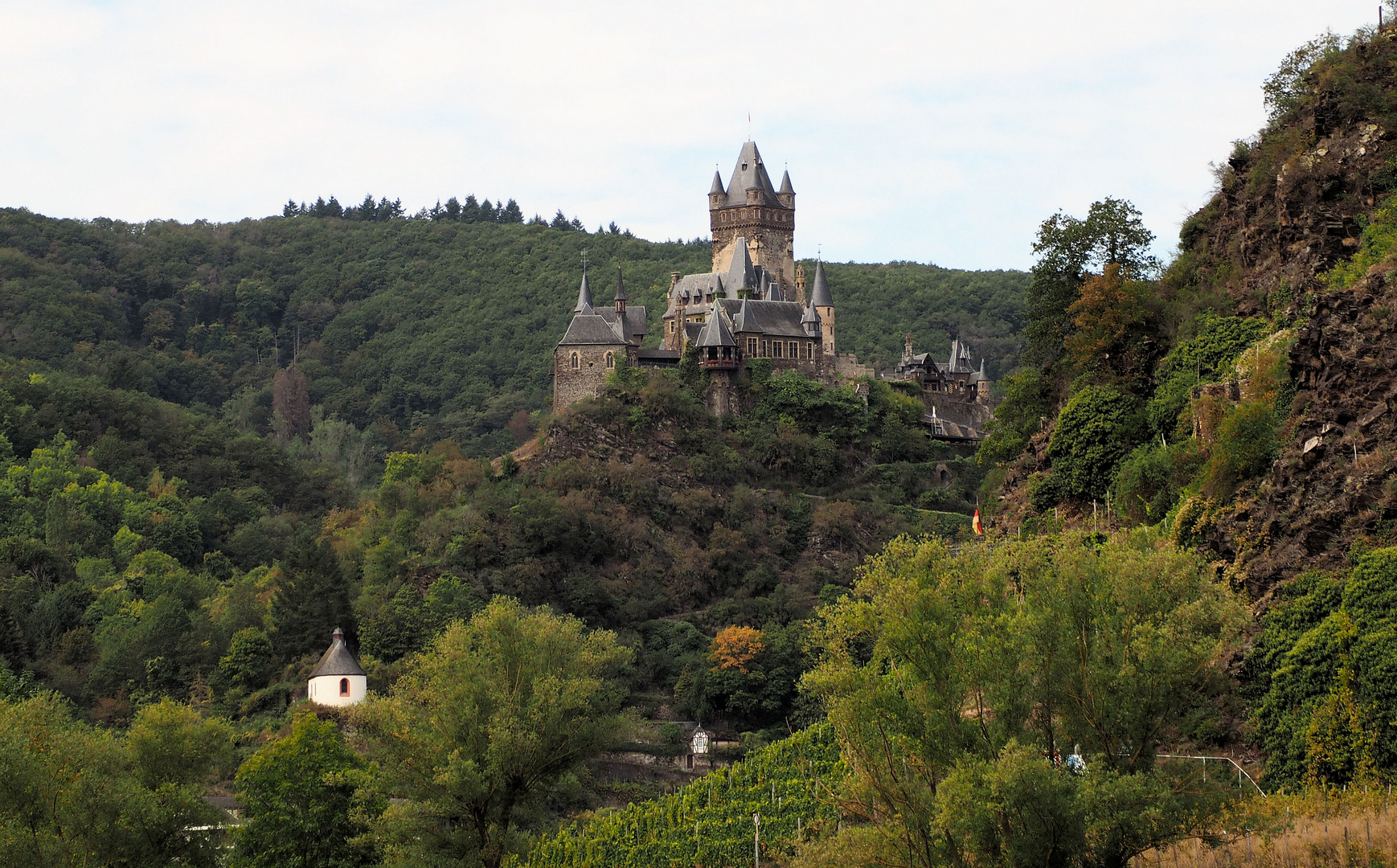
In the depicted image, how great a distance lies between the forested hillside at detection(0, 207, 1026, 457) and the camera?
490 feet

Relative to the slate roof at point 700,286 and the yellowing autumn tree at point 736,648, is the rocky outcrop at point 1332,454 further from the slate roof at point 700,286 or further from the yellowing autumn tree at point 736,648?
the slate roof at point 700,286

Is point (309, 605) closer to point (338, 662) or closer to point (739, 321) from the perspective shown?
point (338, 662)

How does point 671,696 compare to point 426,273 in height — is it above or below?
below

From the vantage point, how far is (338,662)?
7138 centimetres

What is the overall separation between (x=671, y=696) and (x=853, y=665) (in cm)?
4445

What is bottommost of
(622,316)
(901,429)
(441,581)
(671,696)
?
(671,696)

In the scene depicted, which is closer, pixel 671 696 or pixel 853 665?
pixel 853 665

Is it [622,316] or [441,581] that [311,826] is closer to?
[441,581]

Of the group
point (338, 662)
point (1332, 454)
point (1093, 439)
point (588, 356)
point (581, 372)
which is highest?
point (588, 356)

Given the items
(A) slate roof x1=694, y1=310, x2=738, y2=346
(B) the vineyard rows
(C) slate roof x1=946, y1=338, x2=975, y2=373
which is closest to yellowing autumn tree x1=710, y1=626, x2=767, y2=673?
(A) slate roof x1=694, y1=310, x2=738, y2=346

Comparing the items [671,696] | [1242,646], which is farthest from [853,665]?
[671,696]

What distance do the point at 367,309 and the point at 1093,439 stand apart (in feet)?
447

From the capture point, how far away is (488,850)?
46188 millimetres

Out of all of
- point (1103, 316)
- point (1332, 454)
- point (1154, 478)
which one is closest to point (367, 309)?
point (1103, 316)
